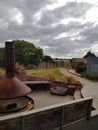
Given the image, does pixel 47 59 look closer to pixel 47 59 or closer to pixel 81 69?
pixel 47 59

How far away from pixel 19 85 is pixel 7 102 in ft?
3.42

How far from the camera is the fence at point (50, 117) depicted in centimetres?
321

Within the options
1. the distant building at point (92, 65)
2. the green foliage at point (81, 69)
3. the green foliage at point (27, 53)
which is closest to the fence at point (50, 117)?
the distant building at point (92, 65)

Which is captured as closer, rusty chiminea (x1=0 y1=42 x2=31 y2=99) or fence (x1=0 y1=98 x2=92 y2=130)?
fence (x1=0 y1=98 x2=92 y2=130)

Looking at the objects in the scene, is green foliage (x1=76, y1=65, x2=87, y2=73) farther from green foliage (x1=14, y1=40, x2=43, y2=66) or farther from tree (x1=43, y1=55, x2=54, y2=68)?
tree (x1=43, y1=55, x2=54, y2=68)

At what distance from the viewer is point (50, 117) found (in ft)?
12.6

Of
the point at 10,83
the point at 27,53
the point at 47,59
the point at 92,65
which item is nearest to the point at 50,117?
the point at 10,83

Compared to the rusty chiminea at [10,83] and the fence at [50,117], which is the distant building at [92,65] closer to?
the rusty chiminea at [10,83]

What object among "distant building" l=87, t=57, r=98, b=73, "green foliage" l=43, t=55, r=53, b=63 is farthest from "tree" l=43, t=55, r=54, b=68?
"distant building" l=87, t=57, r=98, b=73

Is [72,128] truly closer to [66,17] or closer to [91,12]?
[91,12]

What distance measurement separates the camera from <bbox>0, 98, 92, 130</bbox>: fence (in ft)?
10.5

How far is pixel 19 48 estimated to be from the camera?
3080 cm

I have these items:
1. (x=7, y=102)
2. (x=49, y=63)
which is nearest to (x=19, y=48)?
(x=49, y=63)

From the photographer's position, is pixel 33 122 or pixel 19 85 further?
pixel 19 85
